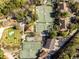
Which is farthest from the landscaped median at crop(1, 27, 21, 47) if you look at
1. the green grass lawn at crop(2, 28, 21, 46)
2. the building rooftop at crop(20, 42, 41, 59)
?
the building rooftop at crop(20, 42, 41, 59)

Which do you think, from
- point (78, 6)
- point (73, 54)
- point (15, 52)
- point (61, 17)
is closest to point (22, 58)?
point (15, 52)

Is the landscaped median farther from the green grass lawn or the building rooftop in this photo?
Answer: the building rooftop

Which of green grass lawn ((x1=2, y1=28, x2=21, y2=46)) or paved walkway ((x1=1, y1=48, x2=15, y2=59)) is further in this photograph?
green grass lawn ((x1=2, y1=28, x2=21, y2=46))

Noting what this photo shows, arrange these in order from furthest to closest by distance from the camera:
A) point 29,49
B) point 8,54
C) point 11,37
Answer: point 11,37 < point 29,49 < point 8,54

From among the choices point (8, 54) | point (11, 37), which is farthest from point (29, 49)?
point (11, 37)

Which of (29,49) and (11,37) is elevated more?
(11,37)

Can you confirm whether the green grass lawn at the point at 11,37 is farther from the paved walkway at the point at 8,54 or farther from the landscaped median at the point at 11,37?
the paved walkway at the point at 8,54

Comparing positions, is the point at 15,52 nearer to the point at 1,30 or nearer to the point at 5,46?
the point at 5,46

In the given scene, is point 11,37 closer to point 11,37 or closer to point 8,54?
point 11,37

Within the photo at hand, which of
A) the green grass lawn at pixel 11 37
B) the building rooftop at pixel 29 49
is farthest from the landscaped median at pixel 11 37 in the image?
the building rooftop at pixel 29 49
